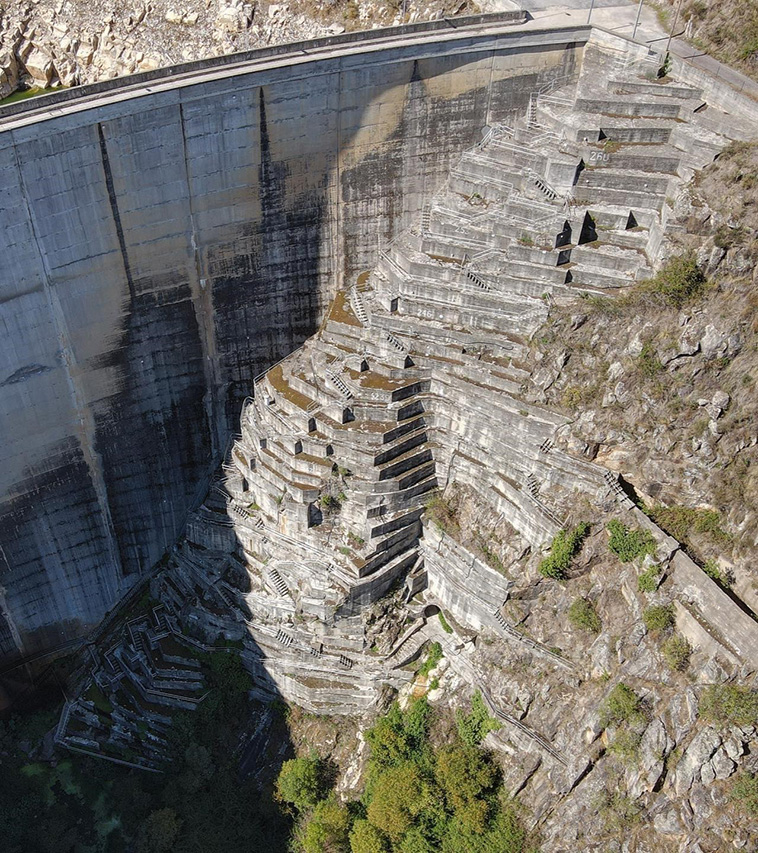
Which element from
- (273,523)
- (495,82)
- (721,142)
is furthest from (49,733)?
(721,142)

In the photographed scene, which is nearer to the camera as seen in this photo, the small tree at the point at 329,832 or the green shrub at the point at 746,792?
the green shrub at the point at 746,792

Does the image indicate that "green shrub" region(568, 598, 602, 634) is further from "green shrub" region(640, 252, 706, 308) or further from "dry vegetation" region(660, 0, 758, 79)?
"dry vegetation" region(660, 0, 758, 79)

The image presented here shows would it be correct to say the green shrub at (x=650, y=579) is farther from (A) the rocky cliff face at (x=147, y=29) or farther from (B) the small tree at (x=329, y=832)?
(A) the rocky cliff face at (x=147, y=29)

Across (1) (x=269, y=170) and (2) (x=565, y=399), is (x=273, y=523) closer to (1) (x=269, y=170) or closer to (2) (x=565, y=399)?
Answer: (2) (x=565, y=399)

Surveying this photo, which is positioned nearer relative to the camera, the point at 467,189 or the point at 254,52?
the point at 254,52

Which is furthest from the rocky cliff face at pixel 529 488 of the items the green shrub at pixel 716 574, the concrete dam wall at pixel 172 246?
the concrete dam wall at pixel 172 246

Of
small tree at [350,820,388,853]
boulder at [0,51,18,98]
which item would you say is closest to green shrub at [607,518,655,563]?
small tree at [350,820,388,853]
